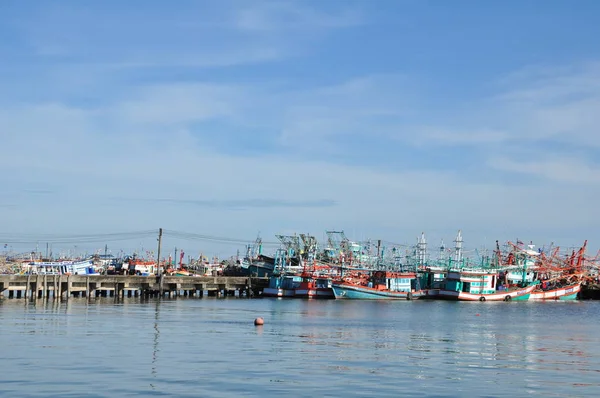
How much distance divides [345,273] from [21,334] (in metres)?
104

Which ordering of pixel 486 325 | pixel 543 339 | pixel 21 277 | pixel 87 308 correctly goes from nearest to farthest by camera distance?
pixel 543 339, pixel 486 325, pixel 87 308, pixel 21 277

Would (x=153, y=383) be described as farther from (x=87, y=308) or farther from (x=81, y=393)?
(x=87, y=308)

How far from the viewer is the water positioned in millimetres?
37938

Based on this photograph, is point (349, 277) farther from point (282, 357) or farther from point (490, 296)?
point (282, 357)

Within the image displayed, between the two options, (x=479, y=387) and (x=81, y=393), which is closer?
(x=81, y=393)

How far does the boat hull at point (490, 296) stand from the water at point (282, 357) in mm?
64199

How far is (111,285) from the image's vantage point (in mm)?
128125

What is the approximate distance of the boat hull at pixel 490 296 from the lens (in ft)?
490

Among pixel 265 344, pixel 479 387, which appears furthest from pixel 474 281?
pixel 479 387

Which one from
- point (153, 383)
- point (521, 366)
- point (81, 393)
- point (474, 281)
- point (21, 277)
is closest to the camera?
point (81, 393)

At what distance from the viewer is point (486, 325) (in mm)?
84812

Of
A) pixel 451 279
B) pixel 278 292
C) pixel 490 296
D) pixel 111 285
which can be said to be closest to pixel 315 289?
pixel 278 292

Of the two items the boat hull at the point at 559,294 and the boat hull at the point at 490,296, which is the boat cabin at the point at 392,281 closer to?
the boat hull at the point at 490,296

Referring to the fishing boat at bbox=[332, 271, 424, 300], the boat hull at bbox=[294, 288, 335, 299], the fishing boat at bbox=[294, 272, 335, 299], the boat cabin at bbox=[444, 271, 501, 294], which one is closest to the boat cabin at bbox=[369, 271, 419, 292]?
the fishing boat at bbox=[332, 271, 424, 300]
